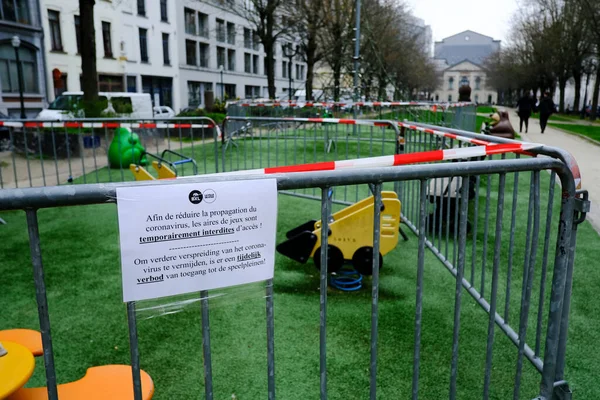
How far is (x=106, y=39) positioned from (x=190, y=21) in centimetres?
1249

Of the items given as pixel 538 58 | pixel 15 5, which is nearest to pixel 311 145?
pixel 15 5

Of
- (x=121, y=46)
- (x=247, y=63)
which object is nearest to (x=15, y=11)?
(x=121, y=46)

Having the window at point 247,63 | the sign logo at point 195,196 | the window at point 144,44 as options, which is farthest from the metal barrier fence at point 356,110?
the window at point 247,63

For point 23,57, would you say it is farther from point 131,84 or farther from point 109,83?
point 131,84

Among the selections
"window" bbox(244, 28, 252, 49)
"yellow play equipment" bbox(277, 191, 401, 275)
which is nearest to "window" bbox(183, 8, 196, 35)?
"window" bbox(244, 28, 252, 49)

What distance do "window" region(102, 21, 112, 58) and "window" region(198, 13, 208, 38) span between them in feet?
43.8

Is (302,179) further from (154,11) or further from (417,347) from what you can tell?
(154,11)

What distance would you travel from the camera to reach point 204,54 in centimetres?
4997

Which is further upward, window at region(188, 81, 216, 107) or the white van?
window at region(188, 81, 216, 107)

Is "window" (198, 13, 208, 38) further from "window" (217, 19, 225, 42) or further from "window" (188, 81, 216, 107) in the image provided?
"window" (188, 81, 216, 107)

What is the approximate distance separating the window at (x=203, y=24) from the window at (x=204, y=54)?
96cm

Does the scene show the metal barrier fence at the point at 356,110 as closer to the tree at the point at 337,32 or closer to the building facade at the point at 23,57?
the tree at the point at 337,32

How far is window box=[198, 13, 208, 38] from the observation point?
160ft

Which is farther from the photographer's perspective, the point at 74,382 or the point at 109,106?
the point at 109,106
